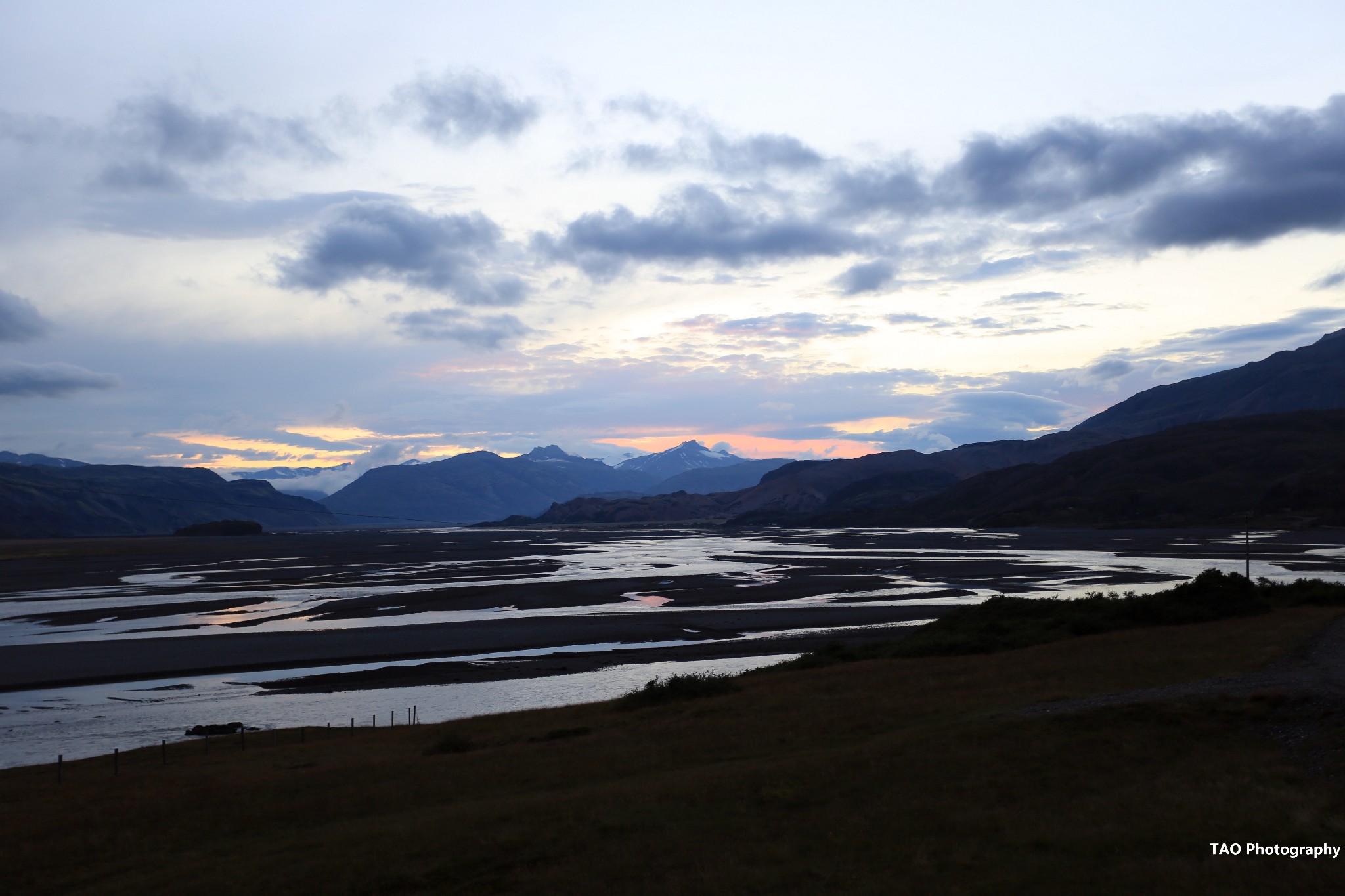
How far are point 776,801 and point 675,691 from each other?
16.0 m

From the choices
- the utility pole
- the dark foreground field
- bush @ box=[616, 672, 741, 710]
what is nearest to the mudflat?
the utility pole

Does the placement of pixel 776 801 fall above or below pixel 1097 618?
below

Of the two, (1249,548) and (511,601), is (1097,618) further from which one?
(1249,548)

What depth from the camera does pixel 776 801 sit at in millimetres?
17938

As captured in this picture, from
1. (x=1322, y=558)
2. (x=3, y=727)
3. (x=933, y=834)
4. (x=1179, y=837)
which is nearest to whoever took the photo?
(x=1179, y=837)

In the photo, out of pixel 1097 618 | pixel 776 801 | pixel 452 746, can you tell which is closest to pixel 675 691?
pixel 452 746

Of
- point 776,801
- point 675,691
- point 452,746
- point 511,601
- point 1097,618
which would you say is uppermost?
point 1097,618

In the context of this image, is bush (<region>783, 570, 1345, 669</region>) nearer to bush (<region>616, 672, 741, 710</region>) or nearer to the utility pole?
the utility pole

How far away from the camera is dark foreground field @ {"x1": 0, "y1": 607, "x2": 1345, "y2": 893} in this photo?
13.4 m

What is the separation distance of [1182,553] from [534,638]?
9088 centimetres

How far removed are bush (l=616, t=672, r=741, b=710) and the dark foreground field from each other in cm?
259

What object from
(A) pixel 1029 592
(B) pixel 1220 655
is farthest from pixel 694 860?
(A) pixel 1029 592

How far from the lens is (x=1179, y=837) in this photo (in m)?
13.0

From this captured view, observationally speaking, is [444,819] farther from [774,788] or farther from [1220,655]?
[1220,655]
